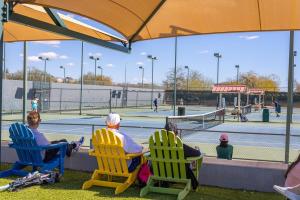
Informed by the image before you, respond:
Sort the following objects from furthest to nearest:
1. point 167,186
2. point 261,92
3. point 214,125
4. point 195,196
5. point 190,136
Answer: point 261,92 → point 214,125 → point 190,136 → point 167,186 → point 195,196

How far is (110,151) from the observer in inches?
253

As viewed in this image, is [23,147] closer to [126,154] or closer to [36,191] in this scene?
[36,191]

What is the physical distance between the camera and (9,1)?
626 centimetres

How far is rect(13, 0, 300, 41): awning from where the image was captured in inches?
260

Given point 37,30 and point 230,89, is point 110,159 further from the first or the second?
point 230,89

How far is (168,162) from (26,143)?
2.39m

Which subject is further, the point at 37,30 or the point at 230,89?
the point at 230,89

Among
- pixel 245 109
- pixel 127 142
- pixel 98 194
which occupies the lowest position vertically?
pixel 98 194

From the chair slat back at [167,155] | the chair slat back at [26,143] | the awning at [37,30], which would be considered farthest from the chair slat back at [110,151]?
the awning at [37,30]

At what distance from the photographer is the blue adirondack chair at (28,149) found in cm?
671

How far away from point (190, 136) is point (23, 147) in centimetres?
1328

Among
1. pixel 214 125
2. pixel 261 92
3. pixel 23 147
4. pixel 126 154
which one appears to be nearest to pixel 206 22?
pixel 126 154

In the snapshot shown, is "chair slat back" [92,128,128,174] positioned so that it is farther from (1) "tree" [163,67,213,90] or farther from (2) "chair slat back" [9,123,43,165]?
(1) "tree" [163,67,213,90]

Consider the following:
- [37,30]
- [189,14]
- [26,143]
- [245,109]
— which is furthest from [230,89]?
[26,143]
